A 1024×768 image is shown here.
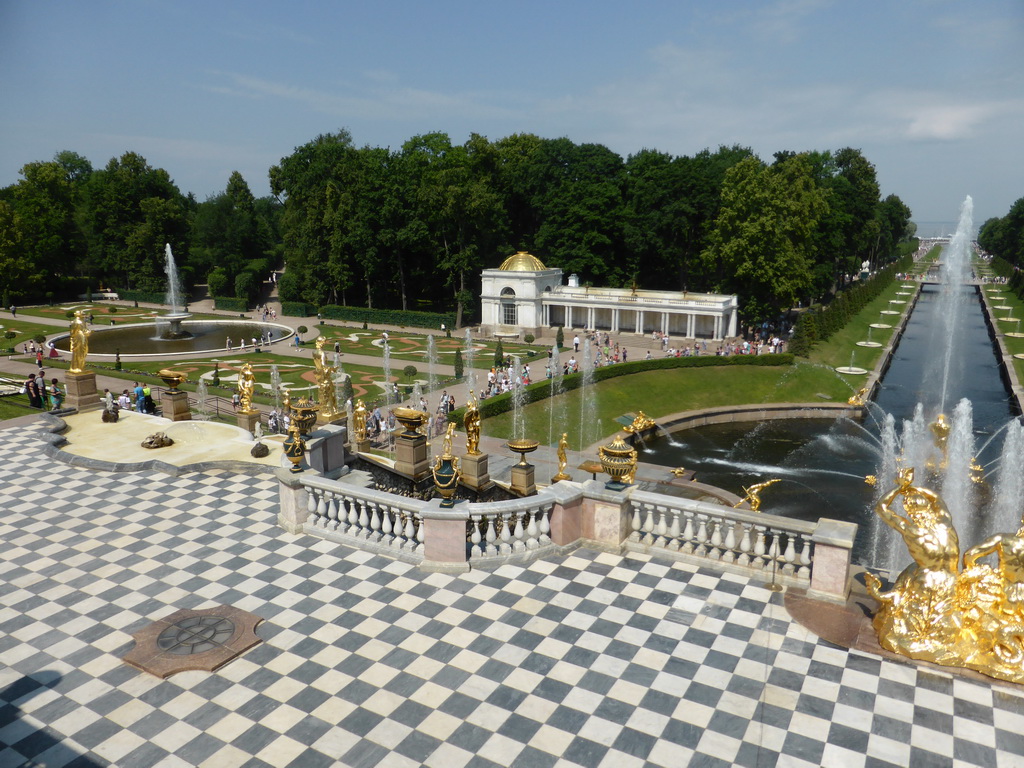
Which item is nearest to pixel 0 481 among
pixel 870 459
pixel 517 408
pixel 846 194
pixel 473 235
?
pixel 517 408

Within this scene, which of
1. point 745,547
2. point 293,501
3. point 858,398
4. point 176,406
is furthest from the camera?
point 858,398

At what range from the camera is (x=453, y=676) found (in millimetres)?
9758

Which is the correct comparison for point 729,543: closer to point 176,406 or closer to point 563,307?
point 176,406

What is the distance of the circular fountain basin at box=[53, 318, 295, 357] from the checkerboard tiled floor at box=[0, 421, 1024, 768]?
144 ft

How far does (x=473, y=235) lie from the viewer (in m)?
70.3

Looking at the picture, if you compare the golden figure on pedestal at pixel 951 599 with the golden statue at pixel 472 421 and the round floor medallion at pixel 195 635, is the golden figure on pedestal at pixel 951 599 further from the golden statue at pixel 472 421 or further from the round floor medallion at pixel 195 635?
the round floor medallion at pixel 195 635

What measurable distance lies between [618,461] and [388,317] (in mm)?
59425

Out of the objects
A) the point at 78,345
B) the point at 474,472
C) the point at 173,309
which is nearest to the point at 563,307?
the point at 173,309

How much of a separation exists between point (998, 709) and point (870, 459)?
28989 millimetres

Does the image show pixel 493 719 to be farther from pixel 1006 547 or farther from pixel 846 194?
pixel 846 194

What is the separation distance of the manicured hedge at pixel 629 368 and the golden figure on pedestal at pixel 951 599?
25.2 metres

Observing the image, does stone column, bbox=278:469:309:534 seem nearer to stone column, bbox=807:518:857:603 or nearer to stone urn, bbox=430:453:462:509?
stone urn, bbox=430:453:462:509

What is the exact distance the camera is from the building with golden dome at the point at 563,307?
206 feet

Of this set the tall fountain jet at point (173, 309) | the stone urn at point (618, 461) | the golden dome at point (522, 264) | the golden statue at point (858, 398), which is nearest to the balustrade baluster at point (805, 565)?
the stone urn at point (618, 461)
